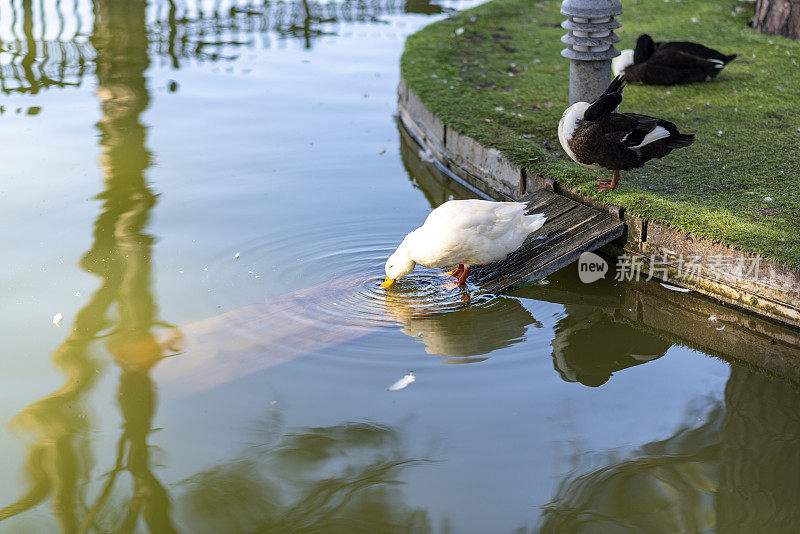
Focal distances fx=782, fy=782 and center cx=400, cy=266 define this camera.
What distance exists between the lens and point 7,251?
590cm

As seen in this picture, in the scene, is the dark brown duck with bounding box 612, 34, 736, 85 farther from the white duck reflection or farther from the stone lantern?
the white duck reflection

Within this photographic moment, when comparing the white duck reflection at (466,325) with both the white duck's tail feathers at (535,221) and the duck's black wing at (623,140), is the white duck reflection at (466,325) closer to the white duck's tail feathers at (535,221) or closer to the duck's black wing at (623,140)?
the white duck's tail feathers at (535,221)

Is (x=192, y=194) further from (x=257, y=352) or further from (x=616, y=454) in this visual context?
(x=616, y=454)

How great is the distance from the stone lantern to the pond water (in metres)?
1.41

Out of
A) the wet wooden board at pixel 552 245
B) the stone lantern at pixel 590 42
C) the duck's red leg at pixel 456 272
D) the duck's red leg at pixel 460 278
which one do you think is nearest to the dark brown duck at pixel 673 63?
the stone lantern at pixel 590 42

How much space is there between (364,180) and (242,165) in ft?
4.10

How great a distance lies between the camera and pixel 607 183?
5.93m

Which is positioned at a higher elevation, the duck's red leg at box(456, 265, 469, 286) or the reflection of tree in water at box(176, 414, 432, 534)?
Result: the duck's red leg at box(456, 265, 469, 286)

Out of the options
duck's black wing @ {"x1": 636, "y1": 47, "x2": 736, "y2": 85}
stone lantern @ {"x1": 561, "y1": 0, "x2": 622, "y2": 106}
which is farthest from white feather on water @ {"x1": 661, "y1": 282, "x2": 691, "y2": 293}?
duck's black wing @ {"x1": 636, "y1": 47, "x2": 736, "y2": 85}

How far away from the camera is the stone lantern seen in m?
6.51

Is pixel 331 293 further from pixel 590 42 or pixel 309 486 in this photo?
pixel 590 42

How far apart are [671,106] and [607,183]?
2364 millimetres

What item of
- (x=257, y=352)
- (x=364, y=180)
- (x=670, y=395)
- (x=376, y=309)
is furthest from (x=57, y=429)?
(x=364, y=180)

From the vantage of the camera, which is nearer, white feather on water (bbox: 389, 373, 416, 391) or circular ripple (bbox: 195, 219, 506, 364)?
white feather on water (bbox: 389, 373, 416, 391)
